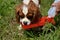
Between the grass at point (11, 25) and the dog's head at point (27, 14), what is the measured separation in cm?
24

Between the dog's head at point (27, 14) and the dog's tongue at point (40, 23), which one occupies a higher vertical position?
the dog's head at point (27, 14)

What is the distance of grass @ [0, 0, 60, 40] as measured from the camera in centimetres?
412

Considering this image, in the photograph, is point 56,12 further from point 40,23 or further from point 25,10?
point 25,10

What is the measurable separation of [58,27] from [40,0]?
1.05 metres

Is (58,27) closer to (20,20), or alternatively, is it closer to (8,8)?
(20,20)

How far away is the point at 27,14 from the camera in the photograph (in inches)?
159

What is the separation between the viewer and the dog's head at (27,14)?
4.07 metres

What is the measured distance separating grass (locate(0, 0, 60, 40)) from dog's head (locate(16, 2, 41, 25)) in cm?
24

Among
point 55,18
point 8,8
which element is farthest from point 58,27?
point 8,8

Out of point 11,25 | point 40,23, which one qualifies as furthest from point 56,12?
point 11,25

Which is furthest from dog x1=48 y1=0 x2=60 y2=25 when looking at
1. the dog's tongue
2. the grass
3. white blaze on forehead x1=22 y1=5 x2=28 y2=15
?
white blaze on forehead x1=22 y1=5 x2=28 y2=15

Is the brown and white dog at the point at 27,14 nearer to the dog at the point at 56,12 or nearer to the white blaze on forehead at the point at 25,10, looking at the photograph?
the white blaze on forehead at the point at 25,10

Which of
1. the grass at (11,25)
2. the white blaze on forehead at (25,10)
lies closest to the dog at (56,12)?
the grass at (11,25)

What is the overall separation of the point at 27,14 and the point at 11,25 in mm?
679
